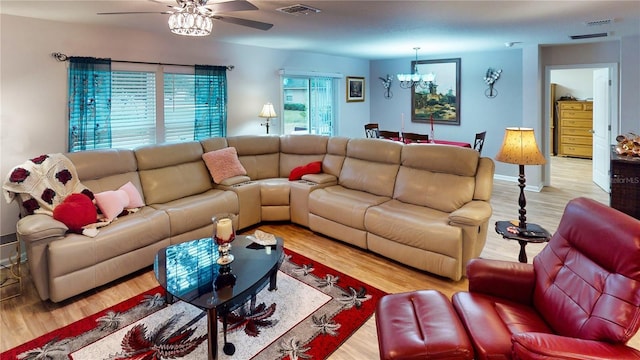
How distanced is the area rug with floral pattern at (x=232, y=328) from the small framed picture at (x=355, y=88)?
218 inches

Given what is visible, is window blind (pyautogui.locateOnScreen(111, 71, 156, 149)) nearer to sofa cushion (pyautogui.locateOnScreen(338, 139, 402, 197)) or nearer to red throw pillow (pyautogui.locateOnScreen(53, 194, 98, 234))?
red throw pillow (pyautogui.locateOnScreen(53, 194, 98, 234))

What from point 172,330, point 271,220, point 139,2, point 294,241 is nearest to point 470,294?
point 172,330

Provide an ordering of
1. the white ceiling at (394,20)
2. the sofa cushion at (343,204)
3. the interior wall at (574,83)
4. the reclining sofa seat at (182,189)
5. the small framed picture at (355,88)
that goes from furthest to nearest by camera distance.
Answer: the interior wall at (574,83), the small framed picture at (355,88), the sofa cushion at (343,204), the reclining sofa seat at (182,189), the white ceiling at (394,20)

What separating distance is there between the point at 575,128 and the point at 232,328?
1020 cm

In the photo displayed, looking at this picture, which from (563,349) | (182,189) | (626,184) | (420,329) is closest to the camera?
(563,349)

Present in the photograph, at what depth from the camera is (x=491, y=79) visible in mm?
6762

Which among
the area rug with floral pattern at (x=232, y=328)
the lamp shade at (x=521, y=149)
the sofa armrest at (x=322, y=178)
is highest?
the lamp shade at (x=521, y=149)

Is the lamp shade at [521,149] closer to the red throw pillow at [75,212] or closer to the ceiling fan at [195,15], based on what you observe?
the ceiling fan at [195,15]

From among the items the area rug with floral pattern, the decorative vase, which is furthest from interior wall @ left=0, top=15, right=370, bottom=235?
the decorative vase

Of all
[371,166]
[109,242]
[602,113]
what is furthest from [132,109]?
[602,113]

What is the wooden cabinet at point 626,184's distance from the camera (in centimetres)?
404

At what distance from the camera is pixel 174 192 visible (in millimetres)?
4199

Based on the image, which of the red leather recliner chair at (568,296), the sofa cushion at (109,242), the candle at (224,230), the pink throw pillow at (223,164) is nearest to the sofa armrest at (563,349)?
the red leather recliner chair at (568,296)

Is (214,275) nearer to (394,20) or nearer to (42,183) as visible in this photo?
(42,183)
